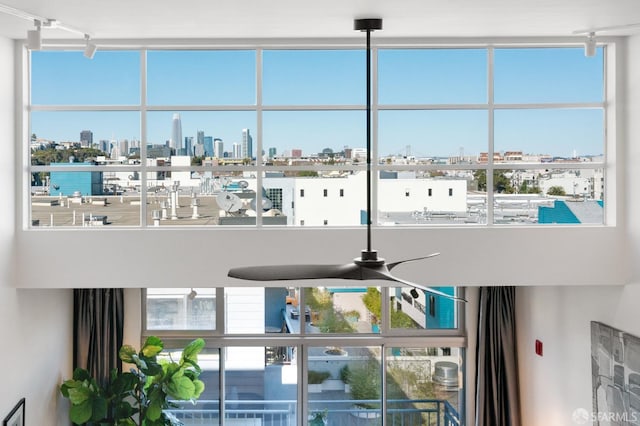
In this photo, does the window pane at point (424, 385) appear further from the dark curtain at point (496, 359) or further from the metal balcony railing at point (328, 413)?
the dark curtain at point (496, 359)

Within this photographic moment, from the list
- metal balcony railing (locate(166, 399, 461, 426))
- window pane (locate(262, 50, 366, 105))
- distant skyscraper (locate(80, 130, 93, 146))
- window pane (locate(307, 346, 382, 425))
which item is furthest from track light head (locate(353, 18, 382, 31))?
metal balcony railing (locate(166, 399, 461, 426))

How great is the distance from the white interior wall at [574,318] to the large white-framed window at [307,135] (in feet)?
1.11

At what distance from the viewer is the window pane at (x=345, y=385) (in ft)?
22.8

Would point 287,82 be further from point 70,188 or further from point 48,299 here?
point 48,299

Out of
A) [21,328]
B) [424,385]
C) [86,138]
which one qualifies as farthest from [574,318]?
[21,328]

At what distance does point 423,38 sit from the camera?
505 cm

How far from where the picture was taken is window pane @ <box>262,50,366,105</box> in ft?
16.9

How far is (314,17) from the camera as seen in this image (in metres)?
4.29

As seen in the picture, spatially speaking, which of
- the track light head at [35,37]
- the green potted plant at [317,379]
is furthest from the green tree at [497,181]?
the track light head at [35,37]

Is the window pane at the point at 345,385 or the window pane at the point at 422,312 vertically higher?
the window pane at the point at 422,312

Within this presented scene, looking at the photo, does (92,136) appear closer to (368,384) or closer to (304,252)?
(304,252)

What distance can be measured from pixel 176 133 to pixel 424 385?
3938 mm

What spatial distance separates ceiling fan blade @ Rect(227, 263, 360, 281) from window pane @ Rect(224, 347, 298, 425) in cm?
407

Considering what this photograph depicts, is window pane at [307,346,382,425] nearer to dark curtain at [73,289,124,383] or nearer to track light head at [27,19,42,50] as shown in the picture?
dark curtain at [73,289,124,383]
